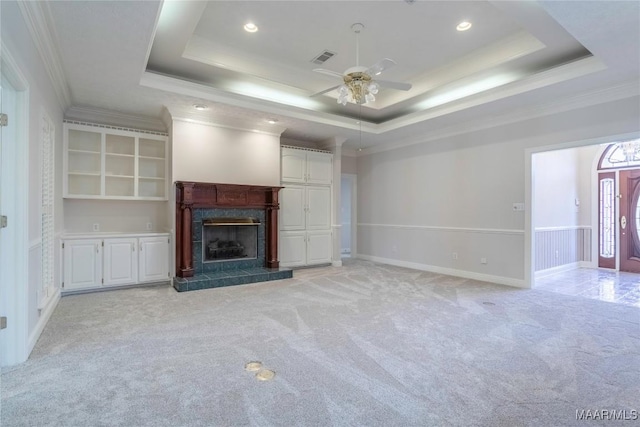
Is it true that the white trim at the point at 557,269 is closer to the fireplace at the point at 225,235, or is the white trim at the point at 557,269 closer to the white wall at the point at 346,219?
the fireplace at the point at 225,235

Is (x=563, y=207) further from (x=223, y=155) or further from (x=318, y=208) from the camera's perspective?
(x=223, y=155)

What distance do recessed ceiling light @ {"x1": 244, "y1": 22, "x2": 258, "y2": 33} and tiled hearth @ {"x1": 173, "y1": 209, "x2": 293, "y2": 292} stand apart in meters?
2.80

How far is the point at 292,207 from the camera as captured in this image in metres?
6.74

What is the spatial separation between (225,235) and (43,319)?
2847mm

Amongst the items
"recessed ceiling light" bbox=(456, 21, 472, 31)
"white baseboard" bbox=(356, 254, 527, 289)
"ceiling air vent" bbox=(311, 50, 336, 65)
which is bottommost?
"white baseboard" bbox=(356, 254, 527, 289)

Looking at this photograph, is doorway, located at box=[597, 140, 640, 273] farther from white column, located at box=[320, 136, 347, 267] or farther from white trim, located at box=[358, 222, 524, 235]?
white column, located at box=[320, 136, 347, 267]

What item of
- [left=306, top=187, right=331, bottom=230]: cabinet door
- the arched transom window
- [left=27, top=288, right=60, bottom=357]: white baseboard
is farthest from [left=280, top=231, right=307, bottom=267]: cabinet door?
the arched transom window

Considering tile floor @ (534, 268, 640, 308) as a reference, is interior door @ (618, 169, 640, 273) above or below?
above

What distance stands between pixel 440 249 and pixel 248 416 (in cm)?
531

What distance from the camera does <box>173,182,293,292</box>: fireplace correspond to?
5203 millimetres

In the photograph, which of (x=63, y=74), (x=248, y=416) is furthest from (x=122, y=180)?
(x=248, y=416)

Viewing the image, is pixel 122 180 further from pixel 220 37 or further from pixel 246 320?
pixel 246 320

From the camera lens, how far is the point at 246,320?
11.8 feet

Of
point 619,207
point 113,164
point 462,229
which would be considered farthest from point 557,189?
point 113,164
